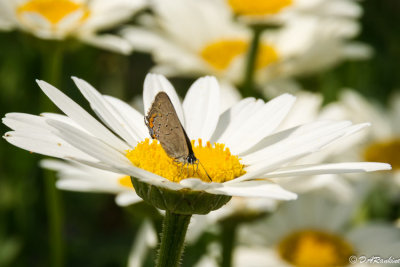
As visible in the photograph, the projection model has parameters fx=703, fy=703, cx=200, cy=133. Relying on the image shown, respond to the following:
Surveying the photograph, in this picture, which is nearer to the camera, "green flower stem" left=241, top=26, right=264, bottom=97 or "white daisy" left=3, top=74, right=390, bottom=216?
"white daisy" left=3, top=74, right=390, bottom=216

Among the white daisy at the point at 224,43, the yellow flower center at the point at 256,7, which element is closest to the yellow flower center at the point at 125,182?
Answer: the white daisy at the point at 224,43

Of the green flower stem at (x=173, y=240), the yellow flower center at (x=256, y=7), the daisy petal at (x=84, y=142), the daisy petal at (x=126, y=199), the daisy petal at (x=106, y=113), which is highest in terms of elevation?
the yellow flower center at (x=256, y=7)

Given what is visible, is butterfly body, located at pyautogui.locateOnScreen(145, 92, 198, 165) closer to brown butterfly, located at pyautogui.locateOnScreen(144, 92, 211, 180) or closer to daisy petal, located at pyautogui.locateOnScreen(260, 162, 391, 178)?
brown butterfly, located at pyautogui.locateOnScreen(144, 92, 211, 180)

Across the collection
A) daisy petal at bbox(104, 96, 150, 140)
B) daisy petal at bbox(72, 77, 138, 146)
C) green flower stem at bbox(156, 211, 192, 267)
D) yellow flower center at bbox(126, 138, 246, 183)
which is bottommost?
green flower stem at bbox(156, 211, 192, 267)

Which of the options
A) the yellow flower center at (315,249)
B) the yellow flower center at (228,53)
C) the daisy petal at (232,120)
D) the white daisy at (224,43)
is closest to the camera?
the daisy petal at (232,120)

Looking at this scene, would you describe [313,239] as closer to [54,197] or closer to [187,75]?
[54,197]

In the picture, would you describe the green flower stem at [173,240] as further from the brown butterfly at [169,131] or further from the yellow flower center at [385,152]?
the yellow flower center at [385,152]

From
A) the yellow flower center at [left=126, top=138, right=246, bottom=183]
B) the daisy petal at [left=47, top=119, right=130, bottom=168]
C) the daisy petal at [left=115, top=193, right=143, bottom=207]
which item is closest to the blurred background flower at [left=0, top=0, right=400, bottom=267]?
the daisy petal at [left=115, top=193, right=143, bottom=207]
